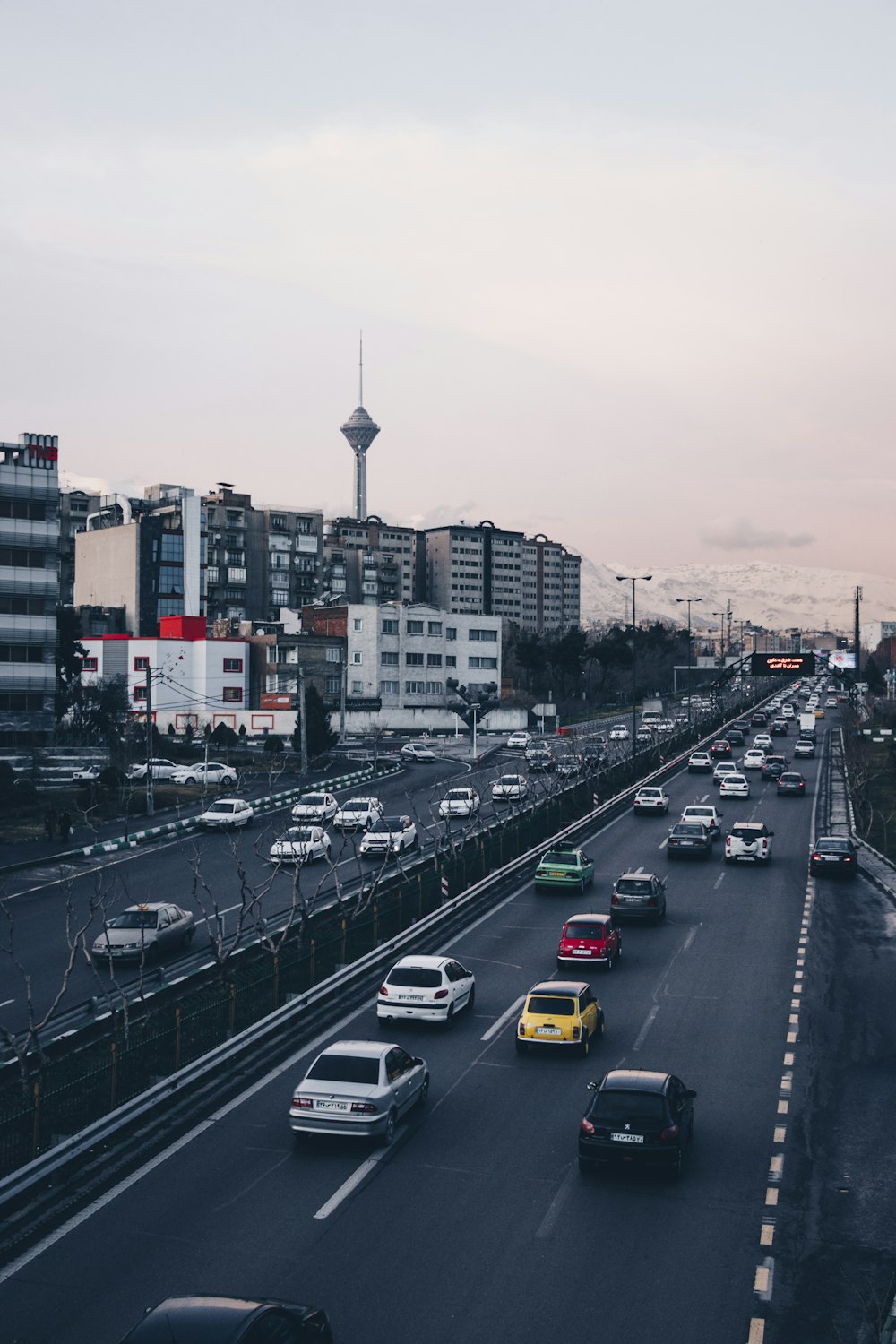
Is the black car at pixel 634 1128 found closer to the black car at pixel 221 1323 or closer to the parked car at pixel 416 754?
→ the black car at pixel 221 1323

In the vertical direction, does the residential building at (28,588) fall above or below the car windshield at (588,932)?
above

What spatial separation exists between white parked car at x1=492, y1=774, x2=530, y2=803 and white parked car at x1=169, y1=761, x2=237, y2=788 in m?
16.5

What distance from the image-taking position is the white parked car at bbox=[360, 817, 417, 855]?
4882 cm

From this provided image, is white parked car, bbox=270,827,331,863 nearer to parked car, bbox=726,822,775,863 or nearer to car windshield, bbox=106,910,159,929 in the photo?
car windshield, bbox=106,910,159,929

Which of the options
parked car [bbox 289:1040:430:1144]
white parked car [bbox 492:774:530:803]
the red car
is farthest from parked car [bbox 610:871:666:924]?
white parked car [bbox 492:774:530:803]

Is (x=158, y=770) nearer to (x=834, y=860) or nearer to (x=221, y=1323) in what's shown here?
(x=834, y=860)

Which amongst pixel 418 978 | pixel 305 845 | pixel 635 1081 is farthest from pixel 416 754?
pixel 635 1081

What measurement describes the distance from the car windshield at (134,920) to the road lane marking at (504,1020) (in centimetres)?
965

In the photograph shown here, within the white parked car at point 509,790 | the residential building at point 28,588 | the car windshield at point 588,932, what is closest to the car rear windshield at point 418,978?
the car windshield at point 588,932

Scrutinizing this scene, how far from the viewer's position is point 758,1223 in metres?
17.2

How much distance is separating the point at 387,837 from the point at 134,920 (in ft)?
53.3

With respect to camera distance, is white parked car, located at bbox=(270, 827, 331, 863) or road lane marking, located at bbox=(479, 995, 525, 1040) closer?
road lane marking, located at bbox=(479, 995, 525, 1040)

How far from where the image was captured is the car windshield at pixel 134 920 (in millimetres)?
32344

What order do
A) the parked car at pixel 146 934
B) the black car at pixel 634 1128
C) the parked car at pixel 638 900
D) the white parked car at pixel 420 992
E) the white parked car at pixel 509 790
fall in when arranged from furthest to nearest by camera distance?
1. the white parked car at pixel 509 790
2. the parked car at pixel 638 900
3. the parked car at pixel 146 934
4. the white parked car at pixel 420 992
5. the black car at pixel 634 1128
